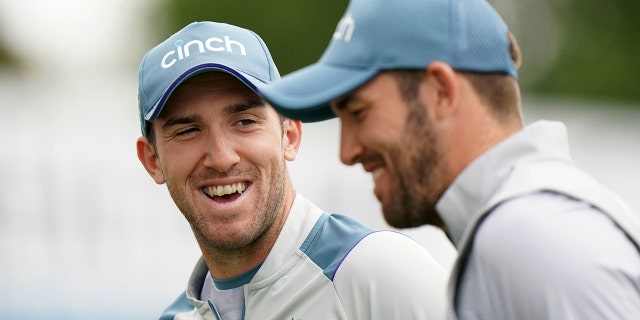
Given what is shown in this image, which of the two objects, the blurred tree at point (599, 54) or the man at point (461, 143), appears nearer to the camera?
the man at point (461, 143)

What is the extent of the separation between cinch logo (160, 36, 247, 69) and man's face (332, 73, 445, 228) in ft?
4.30

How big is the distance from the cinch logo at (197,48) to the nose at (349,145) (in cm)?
128

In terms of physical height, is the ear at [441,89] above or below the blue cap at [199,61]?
below

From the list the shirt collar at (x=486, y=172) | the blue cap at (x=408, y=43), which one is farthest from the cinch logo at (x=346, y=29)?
the shirt collar at (x=486, y=172)

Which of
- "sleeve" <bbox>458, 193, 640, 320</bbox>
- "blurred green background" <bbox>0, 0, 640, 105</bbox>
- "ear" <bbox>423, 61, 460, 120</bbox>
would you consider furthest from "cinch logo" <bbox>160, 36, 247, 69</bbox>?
"blurred green background" <bbox>0, 0, 640, 105</bbox>

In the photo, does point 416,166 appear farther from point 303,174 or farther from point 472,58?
point 303,174

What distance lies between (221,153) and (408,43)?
1387mm

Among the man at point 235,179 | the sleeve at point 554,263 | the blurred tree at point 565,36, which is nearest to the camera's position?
the sleeve at point 554,263

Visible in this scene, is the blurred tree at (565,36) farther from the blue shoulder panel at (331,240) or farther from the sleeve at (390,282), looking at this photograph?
the sleeve at (390,282)

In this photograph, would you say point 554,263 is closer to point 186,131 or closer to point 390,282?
point 390,282

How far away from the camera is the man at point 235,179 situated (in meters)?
3.58

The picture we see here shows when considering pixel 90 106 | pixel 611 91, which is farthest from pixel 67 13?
pixel 611 91

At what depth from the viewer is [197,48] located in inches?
148

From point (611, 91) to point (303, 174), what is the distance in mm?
17078
